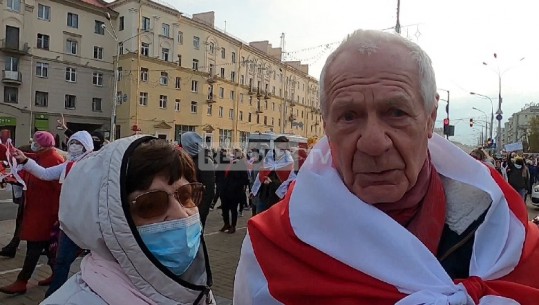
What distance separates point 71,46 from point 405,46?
44361 millimetres

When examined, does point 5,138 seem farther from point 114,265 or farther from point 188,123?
point 188,123

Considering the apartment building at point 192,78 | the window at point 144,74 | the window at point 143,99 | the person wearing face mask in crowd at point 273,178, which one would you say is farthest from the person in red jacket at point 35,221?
the window at point 144,74

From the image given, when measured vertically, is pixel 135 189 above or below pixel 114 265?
above

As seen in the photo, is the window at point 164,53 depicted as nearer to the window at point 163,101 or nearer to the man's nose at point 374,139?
the window at point 163,101

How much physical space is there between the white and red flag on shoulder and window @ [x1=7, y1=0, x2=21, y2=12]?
41.9m

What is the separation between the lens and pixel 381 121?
1.33 m

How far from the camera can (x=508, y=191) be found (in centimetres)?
148

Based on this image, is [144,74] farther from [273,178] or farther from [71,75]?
[273,178]

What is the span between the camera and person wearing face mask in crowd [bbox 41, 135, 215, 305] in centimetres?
156

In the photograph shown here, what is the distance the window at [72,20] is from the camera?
40.0m

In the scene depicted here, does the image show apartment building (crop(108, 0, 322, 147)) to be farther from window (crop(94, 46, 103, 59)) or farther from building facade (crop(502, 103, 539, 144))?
building facade (crop(502, 103, 539, 144))

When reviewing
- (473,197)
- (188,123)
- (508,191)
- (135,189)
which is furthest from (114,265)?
(188,123)

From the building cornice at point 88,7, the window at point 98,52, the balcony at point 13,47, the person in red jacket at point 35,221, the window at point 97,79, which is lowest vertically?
the person in red jacket at point 35,221

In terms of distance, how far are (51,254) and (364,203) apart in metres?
5.19
